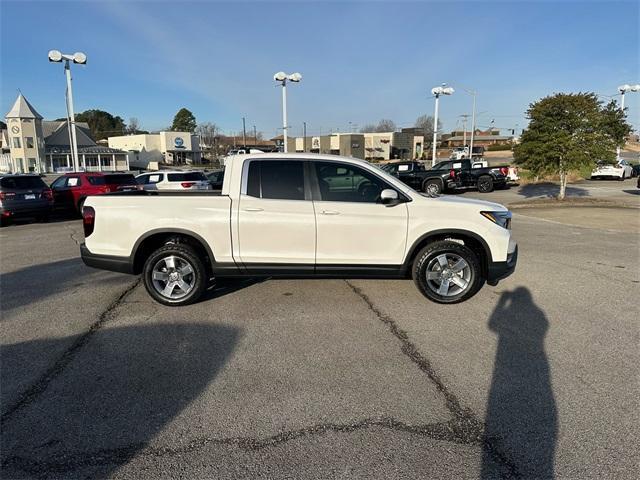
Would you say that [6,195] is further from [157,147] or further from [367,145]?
[367,145]

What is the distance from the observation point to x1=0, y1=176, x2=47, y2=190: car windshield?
12289 millimetres

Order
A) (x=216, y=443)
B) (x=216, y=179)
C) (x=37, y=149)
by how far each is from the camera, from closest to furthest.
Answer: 1. (x=216, y=443)
2. (x=216, y=179)
3. (x=37, y=149)

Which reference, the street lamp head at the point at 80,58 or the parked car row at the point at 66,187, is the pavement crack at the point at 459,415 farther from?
the street lamp head at the point at 80,58

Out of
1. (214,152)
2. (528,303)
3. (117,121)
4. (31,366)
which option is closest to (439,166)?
(528,303)

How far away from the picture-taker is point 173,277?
16.9ft

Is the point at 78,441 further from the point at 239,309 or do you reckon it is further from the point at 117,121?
the point at 117,121

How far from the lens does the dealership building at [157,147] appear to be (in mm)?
78375

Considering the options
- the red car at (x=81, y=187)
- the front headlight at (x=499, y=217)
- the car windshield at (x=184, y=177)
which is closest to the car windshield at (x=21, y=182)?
the red car at (x=81, y=187)

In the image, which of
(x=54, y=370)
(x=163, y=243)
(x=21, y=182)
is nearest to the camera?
(x=54, y=370)

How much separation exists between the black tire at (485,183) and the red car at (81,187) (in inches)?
664

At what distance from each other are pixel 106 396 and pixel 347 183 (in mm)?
3444

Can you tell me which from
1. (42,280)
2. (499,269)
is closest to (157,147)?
(42,280)

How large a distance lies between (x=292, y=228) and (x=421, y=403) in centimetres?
259

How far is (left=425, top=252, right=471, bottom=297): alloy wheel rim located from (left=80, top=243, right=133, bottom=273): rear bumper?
3.79m
